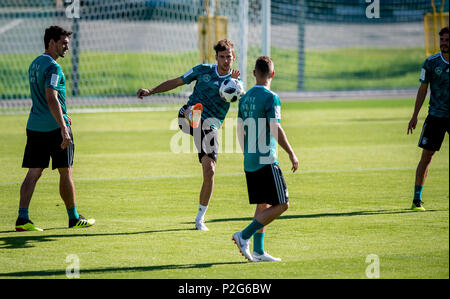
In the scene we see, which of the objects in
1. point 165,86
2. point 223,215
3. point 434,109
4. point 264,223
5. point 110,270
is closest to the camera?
point 110,270

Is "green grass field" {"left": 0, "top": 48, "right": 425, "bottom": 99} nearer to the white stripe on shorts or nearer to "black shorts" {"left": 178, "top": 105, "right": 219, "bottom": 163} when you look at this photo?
Result: "black shorts" {"left": 178, "top": 105, "right": 219, "bottom": 163}

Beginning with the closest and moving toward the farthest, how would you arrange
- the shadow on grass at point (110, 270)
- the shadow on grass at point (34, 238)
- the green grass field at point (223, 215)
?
the shadow on grass at point (110, 270)
the green grass field at point (223, 215)
the shadow on grass at point (34, 238)

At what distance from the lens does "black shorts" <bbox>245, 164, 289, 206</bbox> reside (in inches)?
285

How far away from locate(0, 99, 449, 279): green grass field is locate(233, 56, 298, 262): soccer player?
0.30 m

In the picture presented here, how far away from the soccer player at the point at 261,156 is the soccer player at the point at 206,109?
1.72 metres

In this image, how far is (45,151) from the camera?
8969mm

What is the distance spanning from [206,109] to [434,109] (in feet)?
9.94

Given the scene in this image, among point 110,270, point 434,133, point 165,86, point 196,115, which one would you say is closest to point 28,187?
point 165,86

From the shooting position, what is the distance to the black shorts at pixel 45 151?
29.3 ft

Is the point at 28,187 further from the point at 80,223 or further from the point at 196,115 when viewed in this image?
the point at 196,115

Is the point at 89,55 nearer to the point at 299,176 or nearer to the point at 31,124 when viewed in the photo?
the point at 299,176

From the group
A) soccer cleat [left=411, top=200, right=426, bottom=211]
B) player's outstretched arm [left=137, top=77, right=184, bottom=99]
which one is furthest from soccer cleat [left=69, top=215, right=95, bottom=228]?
soccer cleat [left=411, top=200, right=426, bottom=211]

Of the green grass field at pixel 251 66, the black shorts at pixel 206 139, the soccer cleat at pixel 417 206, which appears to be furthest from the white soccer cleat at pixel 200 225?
the green grass field at pixel 251 66

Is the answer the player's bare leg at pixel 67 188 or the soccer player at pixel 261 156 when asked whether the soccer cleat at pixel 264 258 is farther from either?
the player's bare leg at pixel 67 188
